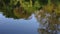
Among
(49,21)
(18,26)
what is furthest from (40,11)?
(18,26)

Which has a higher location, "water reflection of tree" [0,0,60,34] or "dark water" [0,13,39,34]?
"water reflection of tree" [0,0,60,34]

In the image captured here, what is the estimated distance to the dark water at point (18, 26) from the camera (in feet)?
4.10

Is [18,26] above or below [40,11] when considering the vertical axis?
below

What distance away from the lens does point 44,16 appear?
4.02ft

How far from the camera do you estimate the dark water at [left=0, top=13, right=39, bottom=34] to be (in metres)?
1.25

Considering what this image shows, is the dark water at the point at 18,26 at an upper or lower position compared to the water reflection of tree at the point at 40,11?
lower

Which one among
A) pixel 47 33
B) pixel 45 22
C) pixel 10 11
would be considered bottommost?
pixel 47 33

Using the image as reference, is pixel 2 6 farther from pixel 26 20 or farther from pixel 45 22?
pixel 45 22

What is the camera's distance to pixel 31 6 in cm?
124

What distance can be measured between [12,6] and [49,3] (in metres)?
0.36

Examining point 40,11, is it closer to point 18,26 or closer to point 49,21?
point 49,21

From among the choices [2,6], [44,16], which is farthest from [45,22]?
[2,6]

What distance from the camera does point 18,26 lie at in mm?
1276

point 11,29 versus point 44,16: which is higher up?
point 44,16
